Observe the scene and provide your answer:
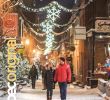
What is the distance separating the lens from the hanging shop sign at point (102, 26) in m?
35.8

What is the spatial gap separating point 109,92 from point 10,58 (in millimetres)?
6700

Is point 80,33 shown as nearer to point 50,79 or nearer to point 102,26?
point 102,26

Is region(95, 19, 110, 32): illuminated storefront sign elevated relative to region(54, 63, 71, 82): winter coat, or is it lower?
elevated

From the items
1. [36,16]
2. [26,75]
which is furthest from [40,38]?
[26,75]

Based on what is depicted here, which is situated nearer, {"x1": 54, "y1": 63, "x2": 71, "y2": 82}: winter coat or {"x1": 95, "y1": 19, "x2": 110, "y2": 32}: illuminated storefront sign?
{"x1": 54, "y1": 63, "x2": 71, "y2": 82}: winter coat

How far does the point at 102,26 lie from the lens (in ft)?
118

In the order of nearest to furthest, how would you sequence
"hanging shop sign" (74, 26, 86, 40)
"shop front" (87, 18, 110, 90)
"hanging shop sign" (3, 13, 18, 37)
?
"hanging shop sign" (3, 13, 18, 37), "shop front" (87, 18, 110, 90), "hanging shop sign" (74, 26, 86, 40)

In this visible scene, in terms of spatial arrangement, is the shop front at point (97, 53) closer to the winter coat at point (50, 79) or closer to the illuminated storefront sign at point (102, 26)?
the illuminated storefront sign at point (102, 26)

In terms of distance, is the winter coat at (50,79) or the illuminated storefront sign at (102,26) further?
the illuminated storefront sign at (102,26)

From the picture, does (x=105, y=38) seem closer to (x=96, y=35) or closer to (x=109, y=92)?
(x=96, y=35)

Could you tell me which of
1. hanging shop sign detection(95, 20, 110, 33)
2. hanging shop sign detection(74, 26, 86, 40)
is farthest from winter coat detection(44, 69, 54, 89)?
hanging shop sign detection(74, 26, 86, 40)

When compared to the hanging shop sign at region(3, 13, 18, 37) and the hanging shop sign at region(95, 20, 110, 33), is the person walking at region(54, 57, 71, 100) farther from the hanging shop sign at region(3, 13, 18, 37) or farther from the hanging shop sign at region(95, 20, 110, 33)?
the hanging shop sign at region(95, 20, 110, 33)

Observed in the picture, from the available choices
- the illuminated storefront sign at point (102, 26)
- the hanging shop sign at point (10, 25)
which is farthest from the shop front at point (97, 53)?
the hanging shop sign at point (10, 25)

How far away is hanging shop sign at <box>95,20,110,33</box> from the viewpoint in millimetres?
35750
